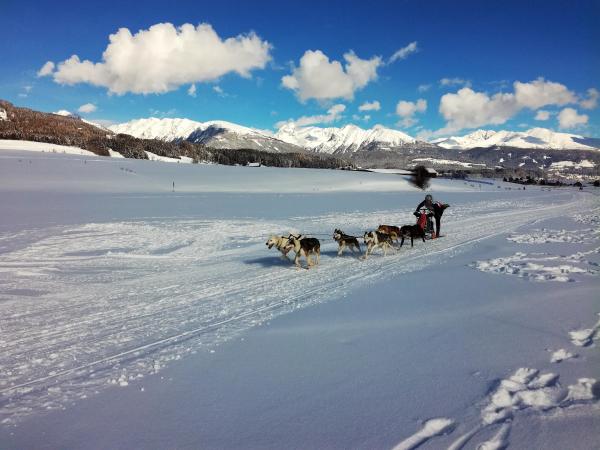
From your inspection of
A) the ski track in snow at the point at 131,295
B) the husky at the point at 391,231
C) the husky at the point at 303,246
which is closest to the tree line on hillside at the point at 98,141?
the ski track in snow at the point at 131,295

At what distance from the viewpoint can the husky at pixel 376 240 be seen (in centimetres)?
1107

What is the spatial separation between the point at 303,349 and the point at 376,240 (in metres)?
6.61

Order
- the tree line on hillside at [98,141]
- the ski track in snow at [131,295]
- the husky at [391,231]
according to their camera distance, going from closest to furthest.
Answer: the ski track in snow at [131,295]
the husky at [391,231]
the tree line on hillside at [98,141]

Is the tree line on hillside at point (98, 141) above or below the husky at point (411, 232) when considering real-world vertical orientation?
above

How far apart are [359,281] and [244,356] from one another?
4.14 m

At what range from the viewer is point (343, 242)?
37.1 feet

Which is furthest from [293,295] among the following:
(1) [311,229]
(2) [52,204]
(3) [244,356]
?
(2) [52,204]

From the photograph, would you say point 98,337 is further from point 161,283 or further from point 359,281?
point 359,281

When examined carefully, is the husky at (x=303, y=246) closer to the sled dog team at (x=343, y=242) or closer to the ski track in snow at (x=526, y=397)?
the sled dog team at (x=343, y=242)

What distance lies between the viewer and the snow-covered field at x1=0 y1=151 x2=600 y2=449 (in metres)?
3.30

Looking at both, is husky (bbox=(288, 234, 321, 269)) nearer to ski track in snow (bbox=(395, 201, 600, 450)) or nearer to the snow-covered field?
the snow-covered field

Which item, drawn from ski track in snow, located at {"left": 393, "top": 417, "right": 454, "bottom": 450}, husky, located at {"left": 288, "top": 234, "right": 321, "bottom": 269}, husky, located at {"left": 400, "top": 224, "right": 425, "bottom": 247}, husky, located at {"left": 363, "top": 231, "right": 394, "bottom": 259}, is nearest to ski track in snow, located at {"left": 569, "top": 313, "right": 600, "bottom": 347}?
ski track in snow, located at {"left": 393, "top": 417, "right": 454, "bottom": 450}

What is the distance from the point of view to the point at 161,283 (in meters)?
8.77

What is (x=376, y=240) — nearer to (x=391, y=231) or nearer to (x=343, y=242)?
(x=343, y=242)
